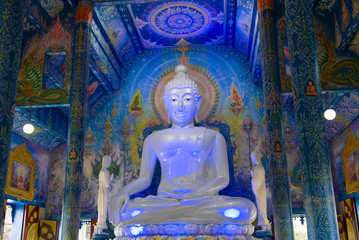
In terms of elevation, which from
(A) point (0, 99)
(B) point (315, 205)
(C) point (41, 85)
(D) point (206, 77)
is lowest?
(B) point (315, 205)

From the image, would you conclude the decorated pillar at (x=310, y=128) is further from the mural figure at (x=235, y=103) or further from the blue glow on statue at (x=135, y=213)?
the mural figure at (x=235, y=103)

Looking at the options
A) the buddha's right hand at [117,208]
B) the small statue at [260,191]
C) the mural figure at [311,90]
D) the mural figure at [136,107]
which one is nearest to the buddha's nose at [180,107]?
the small statue at [260,191]

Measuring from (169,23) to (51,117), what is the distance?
11.9ft

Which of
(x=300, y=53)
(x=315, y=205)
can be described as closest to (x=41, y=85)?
(x=300, y=53)

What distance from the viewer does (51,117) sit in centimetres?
982

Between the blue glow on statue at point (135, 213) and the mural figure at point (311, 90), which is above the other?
the mural figure at point (311, 90)

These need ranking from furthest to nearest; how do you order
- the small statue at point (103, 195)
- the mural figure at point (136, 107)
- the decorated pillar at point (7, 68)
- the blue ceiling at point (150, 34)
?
the mural figure at point (136, 107), the blue ceiling at point (150, 34), the small statue at point (103, 195), the decorated pillar at point (7, 68)

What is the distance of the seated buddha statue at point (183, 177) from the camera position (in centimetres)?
492

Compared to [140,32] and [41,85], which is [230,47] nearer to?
[140,32]

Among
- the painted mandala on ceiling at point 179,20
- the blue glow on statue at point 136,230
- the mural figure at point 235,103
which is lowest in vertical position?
the blue glow on statue at point 136,230

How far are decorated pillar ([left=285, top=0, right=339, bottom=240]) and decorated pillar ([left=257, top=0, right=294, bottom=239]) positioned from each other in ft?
5.68

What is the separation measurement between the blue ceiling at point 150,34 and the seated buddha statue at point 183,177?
8.13 ft

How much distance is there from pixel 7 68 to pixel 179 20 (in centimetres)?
598

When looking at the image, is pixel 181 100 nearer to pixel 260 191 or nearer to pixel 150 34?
pixel 260 191
